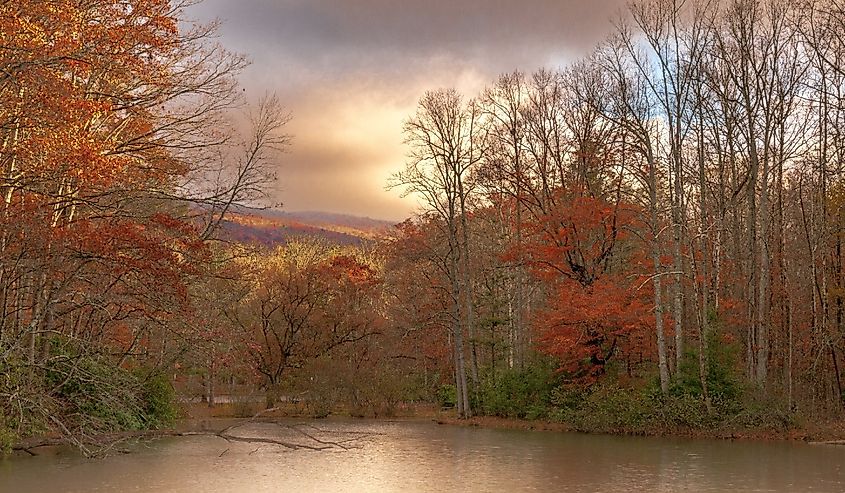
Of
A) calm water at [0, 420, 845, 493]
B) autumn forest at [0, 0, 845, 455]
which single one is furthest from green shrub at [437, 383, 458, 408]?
calm water at [0, 420, 845, 493]

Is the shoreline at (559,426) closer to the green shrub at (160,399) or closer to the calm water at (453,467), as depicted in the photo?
the calm water at (453,467)

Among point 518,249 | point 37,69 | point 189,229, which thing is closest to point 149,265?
point 189,229

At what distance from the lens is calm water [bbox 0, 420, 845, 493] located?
13.5 meters

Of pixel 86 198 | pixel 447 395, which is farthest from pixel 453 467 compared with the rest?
pixel 447 395

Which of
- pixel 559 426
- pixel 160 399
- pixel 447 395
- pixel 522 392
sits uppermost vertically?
pixel 160 399

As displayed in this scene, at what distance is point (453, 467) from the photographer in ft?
53.7

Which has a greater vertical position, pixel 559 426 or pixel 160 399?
pixel 160 399

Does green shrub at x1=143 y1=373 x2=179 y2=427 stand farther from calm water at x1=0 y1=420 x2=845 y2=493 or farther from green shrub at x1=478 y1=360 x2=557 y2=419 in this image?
green shrub at x1=478 y1=360 x2=557 y2=419

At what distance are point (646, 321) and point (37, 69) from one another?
1912 centimetres

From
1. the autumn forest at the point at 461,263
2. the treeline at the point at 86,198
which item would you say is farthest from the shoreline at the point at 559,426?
the treeline at the point at 86,198

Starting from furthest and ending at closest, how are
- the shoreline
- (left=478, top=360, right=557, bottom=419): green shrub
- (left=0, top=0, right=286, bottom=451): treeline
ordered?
(left=478, top=360, right=557, bottom=419): green shrub < the shoreline < (left=0, top=0, right=286, bottom=451): treeline

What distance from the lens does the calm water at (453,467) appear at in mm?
13477

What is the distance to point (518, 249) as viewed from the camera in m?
27.8

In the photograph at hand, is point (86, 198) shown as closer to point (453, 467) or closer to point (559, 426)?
point (453, 467)
